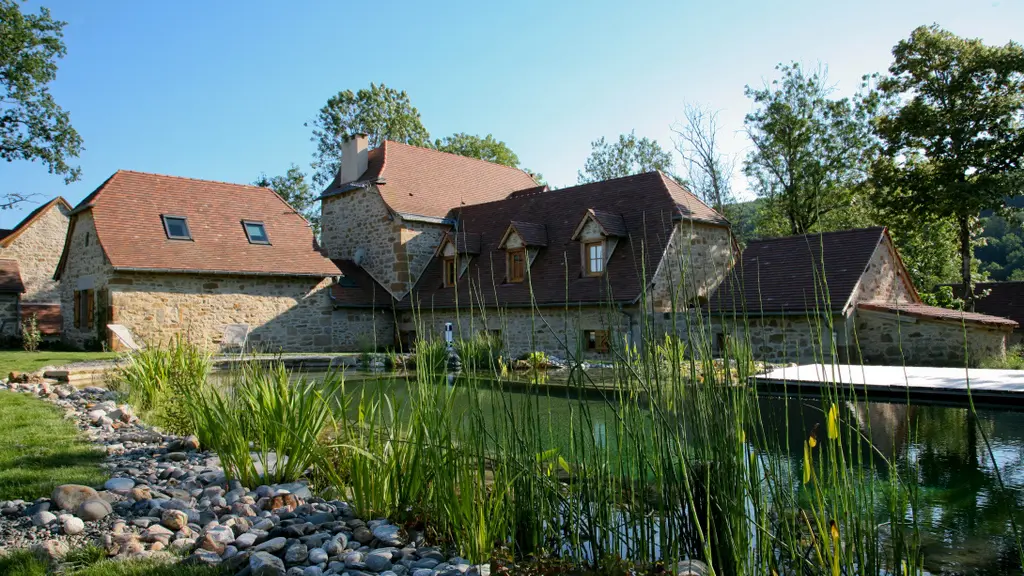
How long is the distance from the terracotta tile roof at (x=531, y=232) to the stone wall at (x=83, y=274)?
30.6 feet

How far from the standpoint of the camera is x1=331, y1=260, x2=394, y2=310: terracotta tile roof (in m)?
18.7

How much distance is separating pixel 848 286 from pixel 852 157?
11241 mm

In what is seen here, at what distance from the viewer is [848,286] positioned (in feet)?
43.5

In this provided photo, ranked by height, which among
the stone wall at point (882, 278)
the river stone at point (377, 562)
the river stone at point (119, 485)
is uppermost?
the stone wall at point (882, 278)

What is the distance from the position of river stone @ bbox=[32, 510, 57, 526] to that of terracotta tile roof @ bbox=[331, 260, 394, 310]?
1503cm

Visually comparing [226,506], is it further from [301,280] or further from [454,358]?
[301,280]

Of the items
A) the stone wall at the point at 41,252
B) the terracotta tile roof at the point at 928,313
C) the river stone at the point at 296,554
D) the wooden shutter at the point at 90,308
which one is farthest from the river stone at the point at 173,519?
the stone wall at the point at 41,252

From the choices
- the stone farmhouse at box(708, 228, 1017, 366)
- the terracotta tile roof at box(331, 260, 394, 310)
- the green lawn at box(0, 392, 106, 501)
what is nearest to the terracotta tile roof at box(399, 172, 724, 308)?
the terracotta tile roof at box(331, 260, 394, 310)

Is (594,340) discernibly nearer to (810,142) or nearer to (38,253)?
(810,142)

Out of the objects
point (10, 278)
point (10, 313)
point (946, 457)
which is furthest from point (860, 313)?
point (10, 278)

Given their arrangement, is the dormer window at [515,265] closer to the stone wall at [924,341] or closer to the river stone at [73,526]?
the stone wall at [924,341]

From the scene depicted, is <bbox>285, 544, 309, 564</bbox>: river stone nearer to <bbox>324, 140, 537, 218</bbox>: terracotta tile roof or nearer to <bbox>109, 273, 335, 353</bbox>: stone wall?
<bbox>109, 273, 335, 353</bbox>: stone wall

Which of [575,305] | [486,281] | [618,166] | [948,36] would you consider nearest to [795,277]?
[575,305]

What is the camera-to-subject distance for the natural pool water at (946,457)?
10.2 feet
